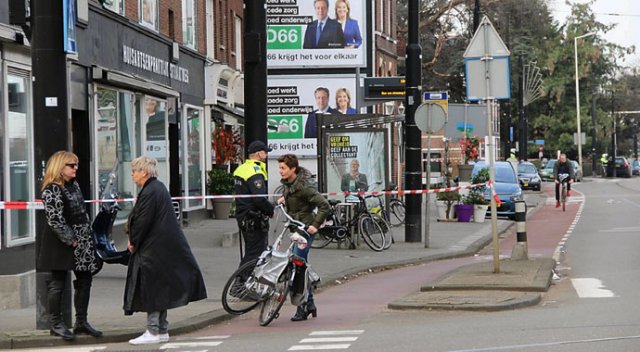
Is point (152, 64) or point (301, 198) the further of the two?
point (152, 64)

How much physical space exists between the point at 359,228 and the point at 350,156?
256cm

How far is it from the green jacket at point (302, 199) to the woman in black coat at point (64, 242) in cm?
246

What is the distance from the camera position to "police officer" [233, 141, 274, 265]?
1370 cm

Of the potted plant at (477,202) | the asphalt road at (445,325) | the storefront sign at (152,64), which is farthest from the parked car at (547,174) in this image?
the asphalt road at (445,325)

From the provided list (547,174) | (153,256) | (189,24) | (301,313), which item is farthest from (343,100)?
(547,174)

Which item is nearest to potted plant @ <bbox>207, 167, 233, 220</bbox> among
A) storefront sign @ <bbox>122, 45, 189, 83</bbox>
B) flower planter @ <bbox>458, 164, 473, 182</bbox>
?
storefront sign @ <bbox>122, 45, 189, 83</bbox>

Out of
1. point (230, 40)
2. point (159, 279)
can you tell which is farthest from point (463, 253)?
point (230, 40)

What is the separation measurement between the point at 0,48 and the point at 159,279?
209 inches

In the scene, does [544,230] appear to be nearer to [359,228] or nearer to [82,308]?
[359,228]

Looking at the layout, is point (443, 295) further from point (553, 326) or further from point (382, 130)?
point (382, 130)

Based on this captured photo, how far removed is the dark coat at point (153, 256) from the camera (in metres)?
10.6

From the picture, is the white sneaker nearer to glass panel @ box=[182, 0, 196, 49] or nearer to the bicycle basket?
the bicycle basket

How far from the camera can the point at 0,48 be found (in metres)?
14.6

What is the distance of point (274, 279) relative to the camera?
38.9 feet
